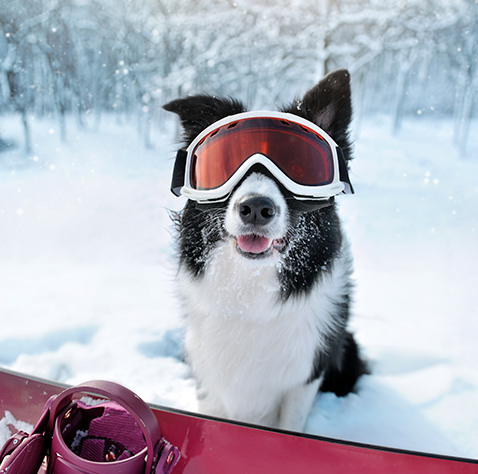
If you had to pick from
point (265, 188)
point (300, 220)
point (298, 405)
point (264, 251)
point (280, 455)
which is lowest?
point (298, 405)

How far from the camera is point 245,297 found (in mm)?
1349

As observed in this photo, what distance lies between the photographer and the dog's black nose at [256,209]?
1062mm

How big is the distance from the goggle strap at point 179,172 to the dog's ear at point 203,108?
171mm

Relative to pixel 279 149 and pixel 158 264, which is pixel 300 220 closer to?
pixel 279 149

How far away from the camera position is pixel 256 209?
3.50 feet

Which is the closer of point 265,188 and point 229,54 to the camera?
point 265,188

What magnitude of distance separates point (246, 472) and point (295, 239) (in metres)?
0.82

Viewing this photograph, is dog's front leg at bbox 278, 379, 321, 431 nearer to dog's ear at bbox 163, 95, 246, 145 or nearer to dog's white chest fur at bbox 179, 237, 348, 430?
dog's white chest fur at bbox 179, 237, 348, 430

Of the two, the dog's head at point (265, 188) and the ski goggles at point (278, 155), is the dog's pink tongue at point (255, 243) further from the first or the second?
the ski goggles at point (278, 155)

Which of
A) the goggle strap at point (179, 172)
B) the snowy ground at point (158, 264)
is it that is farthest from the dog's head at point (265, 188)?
the snowy ground at point (158, 264)

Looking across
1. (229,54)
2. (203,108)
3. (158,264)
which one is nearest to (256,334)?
(203,108)

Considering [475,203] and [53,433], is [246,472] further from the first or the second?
[475,203]

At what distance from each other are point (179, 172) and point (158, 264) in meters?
1.32

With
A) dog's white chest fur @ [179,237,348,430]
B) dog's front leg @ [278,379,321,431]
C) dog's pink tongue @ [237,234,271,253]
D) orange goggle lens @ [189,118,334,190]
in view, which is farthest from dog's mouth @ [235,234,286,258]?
dog's front leg @ [278,379,321,431]
